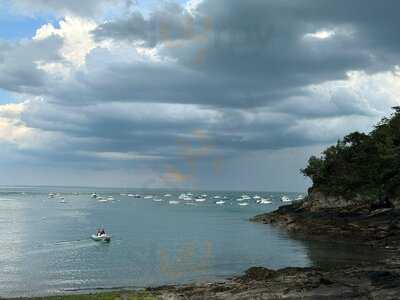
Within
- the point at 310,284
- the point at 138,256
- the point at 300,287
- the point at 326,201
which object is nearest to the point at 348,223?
the point at 326,201

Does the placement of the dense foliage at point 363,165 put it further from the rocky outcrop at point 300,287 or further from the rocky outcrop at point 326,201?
the rocky outcrop at point 300,287

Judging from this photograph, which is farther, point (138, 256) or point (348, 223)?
point (348, 223)

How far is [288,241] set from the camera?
87.2 m

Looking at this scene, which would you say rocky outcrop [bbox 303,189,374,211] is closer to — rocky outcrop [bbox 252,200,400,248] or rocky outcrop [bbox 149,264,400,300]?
rocky outcrop [bbox 252,200,400,248]

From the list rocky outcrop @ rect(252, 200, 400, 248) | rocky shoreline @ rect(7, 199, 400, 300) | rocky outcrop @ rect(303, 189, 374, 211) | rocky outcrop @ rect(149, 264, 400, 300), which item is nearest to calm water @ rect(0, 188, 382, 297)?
rocky outcrop @ rect(252, 200, 400, 248)

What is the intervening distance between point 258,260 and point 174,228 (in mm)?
56130

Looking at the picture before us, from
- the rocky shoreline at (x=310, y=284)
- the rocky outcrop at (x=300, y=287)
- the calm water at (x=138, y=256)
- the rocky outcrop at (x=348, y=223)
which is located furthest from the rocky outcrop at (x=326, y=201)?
the rocky outcrop at (x=300, y=287)

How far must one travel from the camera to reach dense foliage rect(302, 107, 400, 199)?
95.0 meters

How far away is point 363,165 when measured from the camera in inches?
4454

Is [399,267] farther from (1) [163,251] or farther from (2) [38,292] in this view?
(1) [163,251]

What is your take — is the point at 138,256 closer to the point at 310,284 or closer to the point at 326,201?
the point at 310,284

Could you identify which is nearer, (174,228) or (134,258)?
(134,258)

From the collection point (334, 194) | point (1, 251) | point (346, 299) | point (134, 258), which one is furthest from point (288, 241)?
point (346, 299)

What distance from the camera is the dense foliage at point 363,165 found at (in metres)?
95.0
